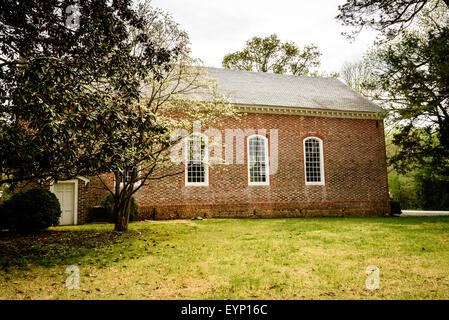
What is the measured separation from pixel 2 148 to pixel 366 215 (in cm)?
1831

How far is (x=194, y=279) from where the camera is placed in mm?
5504

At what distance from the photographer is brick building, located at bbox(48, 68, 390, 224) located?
15.2 meters

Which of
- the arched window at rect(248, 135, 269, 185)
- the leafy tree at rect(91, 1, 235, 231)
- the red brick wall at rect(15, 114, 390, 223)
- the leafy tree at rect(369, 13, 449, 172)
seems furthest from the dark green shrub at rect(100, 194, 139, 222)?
the leafy tree at rect(369, 13, 449, 172)

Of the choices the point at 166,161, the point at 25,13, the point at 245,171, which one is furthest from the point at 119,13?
the point at 245,171

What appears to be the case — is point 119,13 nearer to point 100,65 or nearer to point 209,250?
point 100,65

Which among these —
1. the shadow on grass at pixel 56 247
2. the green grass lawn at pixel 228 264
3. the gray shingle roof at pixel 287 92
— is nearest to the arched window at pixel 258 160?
the gray shingle roof at pixel 287 92

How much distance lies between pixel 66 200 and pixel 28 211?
3079 mm

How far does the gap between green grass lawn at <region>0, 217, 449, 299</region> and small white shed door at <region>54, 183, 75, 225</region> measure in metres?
3.13

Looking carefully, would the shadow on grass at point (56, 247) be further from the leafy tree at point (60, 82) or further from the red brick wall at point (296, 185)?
the red brick wall at point (296, 185)

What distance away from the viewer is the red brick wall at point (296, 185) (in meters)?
15.4

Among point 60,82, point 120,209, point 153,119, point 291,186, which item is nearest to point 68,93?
point 60,82

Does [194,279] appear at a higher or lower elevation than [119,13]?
lower

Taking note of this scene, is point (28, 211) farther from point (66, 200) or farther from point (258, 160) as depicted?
point (258, 160)

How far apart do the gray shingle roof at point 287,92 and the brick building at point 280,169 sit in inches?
3.0
